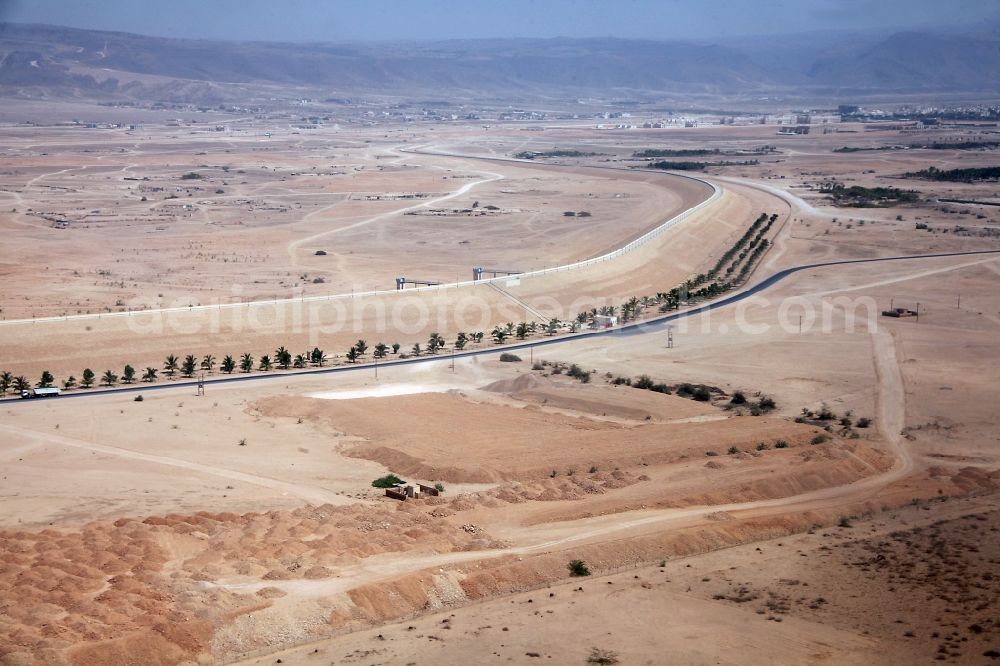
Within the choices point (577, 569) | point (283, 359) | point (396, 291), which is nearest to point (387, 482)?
point (577, 569)

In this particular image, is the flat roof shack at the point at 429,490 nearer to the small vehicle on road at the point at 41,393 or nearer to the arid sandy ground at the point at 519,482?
the arid sandy ground at the point at 519,482

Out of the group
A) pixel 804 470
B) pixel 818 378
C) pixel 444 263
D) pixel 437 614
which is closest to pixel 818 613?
pixel 437 614

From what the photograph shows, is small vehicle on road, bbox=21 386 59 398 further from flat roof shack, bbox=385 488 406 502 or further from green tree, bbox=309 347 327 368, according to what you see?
flat roof shack, bbox=385 488 406 502

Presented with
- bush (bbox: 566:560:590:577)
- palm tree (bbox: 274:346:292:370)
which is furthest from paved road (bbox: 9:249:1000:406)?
bush (bbox: 566:560:590:577)

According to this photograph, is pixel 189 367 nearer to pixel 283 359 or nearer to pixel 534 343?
pixel 283 359

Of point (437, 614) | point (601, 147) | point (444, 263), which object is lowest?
point (437, 614)

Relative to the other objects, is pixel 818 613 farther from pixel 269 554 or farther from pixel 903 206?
pixel 903 206

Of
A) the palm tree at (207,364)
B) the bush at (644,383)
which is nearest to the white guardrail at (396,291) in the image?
the palm tree at (207,364)
